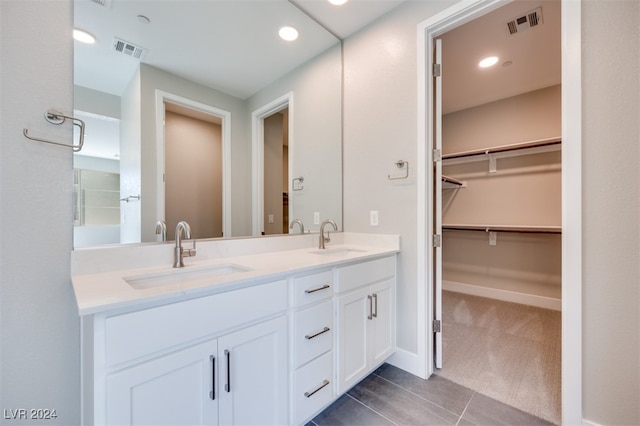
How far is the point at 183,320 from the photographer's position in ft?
2.93

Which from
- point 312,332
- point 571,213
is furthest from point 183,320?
point 571,213

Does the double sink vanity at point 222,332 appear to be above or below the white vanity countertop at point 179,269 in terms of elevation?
below

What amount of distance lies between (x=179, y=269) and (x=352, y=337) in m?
1.00

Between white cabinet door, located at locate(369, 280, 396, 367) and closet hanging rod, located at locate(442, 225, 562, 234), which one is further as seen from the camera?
closet hanging rod, located at locate(442, 225, 562, 234)

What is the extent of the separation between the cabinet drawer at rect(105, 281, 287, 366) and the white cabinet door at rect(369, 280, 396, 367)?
30.8 inches

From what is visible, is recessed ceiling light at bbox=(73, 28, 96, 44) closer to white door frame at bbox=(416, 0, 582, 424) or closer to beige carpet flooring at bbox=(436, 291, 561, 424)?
white door frame at bbox=(416, 0, 582, 424)

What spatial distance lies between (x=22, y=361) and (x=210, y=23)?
1.86 m

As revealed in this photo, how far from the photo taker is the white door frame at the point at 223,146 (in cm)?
139

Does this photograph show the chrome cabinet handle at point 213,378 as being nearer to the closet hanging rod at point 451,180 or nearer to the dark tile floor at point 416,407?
the dark tile floor at point 416,407

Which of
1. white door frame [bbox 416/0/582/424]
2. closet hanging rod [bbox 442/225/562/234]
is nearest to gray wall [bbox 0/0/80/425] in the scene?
white door frame [bbox 416/0/582/424]

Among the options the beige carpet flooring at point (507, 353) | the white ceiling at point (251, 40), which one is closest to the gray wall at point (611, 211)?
the beige carpet flooring at point (507, 353)

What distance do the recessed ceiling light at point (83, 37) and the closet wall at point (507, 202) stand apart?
3888 millimetres

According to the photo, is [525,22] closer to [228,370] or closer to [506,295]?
[506,295]

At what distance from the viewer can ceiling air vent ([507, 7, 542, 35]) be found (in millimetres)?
1929
